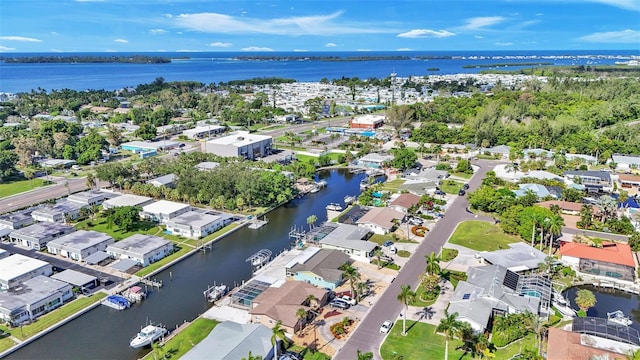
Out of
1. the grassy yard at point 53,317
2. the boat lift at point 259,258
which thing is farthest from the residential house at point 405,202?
the grassy yard at point 53,317

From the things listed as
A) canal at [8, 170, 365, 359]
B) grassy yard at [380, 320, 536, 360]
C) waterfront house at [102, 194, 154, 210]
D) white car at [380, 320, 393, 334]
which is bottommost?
canal at [8, 170, 365, 359]

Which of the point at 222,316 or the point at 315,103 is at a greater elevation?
the point at 315,103

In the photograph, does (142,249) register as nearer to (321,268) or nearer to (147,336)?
(147,336)

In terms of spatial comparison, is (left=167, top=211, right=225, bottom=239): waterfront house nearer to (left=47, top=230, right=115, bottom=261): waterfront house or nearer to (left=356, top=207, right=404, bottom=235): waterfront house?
(left=47, top=230, right=115, bottom=261): waterfront house

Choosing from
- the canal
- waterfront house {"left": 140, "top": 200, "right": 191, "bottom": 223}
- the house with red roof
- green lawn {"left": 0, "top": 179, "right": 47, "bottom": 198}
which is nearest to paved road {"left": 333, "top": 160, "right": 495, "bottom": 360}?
the house with red roof

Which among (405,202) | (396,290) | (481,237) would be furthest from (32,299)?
(481,237)

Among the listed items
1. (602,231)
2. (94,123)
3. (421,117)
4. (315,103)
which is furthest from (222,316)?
(315,103)

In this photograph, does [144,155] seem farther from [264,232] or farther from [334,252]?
[334,252]

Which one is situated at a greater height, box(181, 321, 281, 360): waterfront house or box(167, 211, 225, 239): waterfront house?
box(167, 211, 225, 239): waterfront house
